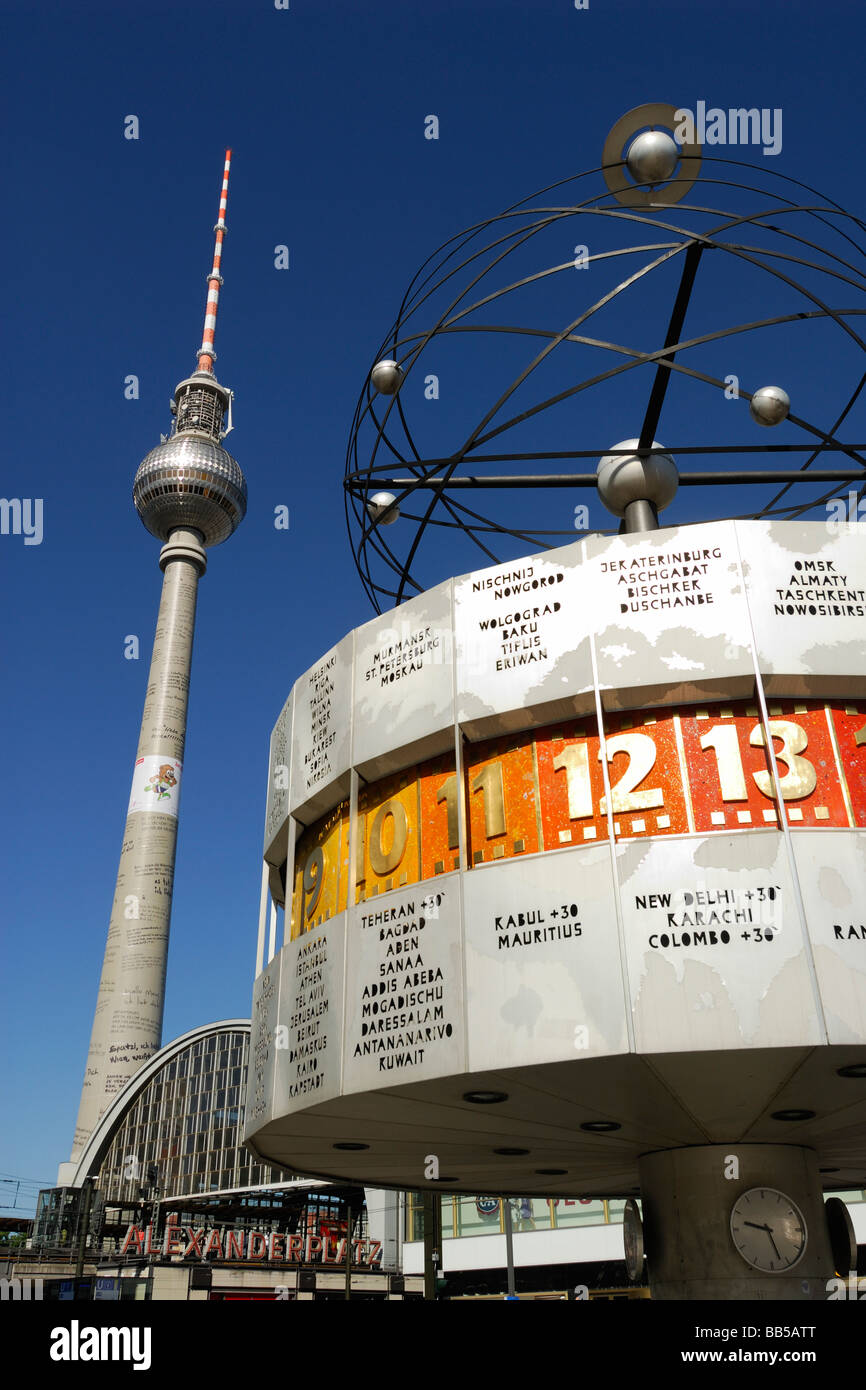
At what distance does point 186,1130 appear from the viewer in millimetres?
67438

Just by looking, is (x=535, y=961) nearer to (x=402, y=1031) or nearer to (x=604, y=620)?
(x=402, y=1031)

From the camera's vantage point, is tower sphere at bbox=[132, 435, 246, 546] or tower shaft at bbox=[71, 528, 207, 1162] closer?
tower shaft at bbox=[71, 528, 207, 1162]

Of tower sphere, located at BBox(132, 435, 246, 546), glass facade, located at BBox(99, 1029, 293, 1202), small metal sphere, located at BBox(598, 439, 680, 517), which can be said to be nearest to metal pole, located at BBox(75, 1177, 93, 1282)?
glass facade, located at BBox(99, 1029, 293, 1202)

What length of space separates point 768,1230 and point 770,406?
1109cm

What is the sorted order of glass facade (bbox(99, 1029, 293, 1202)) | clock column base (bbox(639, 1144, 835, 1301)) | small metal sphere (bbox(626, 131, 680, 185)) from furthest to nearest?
glass facade (bbox(99, 1029, 293, 1202)), small metal sphere (bbox(626, 131, 680, 185)), clock column base (bbox(639, 1144, 835, 1301))

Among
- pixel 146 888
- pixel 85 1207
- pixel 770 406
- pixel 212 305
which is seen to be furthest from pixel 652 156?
pixel 212 305

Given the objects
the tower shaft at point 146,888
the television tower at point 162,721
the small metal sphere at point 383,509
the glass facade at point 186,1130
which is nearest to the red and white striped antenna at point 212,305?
the television tower at point 162,721

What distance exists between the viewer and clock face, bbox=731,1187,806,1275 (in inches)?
487

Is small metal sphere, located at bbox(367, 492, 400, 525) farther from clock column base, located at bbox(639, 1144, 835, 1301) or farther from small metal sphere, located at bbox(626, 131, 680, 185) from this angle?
clock column base, located at bbox(639, 1144, 835, 1301)

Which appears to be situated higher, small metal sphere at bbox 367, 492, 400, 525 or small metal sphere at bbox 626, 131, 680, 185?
small metal sphere at bbox 626, 131, 680, 185

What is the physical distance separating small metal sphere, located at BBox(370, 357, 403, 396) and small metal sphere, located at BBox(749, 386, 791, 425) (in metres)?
5.27

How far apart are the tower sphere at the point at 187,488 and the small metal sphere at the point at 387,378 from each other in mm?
79867
